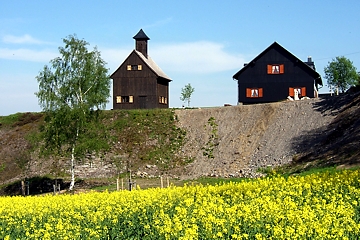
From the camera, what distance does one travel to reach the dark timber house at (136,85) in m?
78.0

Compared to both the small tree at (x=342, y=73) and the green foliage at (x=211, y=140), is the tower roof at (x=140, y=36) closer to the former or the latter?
the green foliage at (x=211, y=140)

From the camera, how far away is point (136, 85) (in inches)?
3091

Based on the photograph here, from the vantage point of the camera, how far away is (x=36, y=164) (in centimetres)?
6025

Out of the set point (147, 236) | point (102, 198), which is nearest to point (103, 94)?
point (102, 198)

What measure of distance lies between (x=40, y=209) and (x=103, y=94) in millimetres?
30056

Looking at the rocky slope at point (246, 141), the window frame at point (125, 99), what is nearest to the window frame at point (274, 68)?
the rocky slope at point (246, 141)

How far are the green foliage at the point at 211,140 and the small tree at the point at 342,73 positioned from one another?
5345 centimetres

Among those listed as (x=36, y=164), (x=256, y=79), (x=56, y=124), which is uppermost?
(x=256, y=79)

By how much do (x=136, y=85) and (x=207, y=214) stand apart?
6456 centimetres

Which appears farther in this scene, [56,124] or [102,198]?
[56,124]

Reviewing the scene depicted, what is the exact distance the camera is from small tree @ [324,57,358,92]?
11094cm

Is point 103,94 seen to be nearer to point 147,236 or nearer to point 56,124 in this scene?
point 56,124

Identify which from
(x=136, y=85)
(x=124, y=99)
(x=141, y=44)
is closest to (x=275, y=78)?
(x=136, y=85)

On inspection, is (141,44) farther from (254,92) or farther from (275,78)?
(275,78)
